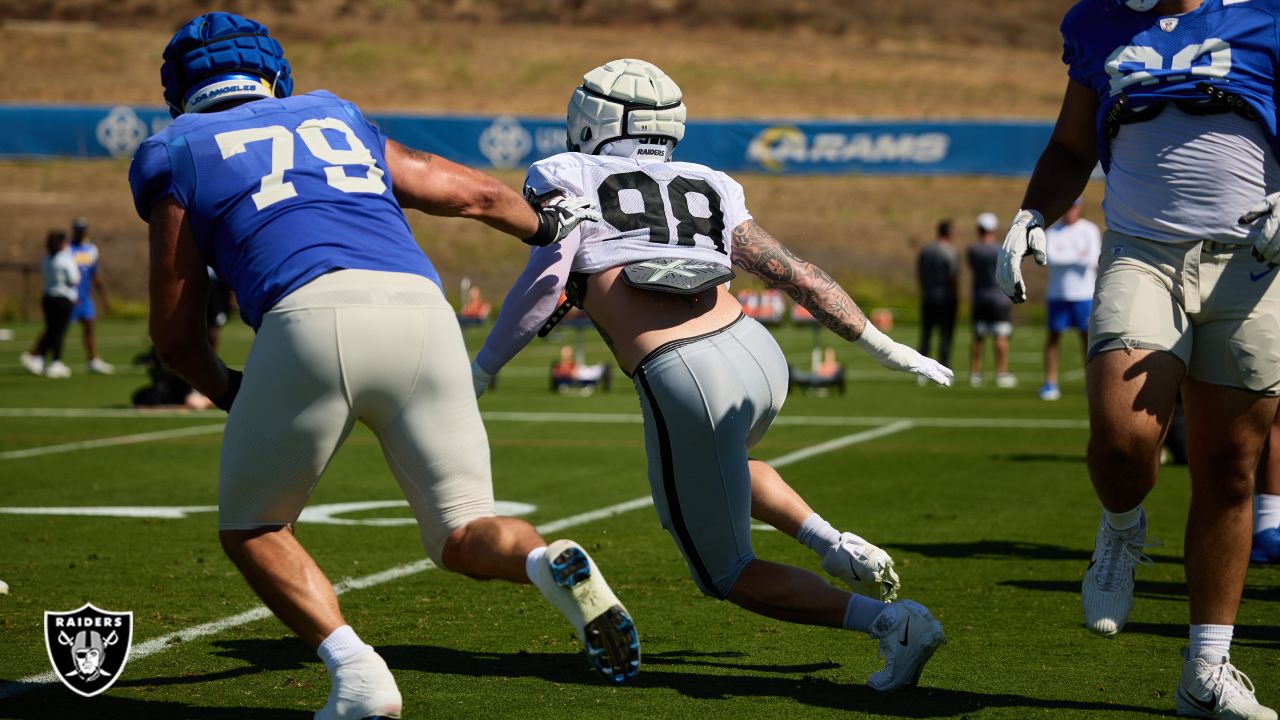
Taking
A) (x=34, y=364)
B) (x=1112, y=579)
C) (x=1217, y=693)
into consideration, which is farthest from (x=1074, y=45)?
(x=34, y=364)

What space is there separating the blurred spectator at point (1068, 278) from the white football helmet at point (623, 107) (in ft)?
41.5

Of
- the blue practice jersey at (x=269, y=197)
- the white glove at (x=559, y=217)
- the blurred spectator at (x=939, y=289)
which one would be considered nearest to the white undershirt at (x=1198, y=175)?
the white glove at (x=559, y=217)

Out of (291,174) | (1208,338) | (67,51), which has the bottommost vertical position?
(67,51)

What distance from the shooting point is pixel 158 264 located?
423 centimetres

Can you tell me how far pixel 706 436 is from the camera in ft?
16.0

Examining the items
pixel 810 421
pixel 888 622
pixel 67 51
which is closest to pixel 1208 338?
pixel 888 622

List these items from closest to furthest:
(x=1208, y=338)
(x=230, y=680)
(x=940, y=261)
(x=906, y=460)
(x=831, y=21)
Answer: (x=1208, y=338)
(x=230, y=680)
(x=906, y=460)
(x=940, y=261)
(x=831, y=21)

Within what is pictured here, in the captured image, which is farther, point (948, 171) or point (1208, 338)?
point (948, 171)

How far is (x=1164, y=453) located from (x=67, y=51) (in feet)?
191

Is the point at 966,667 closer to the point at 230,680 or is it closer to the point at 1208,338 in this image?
the point at 1208,338

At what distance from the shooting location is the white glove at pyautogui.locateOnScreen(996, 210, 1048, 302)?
4953 millimetres

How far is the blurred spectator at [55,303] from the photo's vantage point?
21.5 metres

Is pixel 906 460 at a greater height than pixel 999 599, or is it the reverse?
pixel 999 599

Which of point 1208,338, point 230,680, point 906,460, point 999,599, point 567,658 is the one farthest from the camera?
point 906,460
